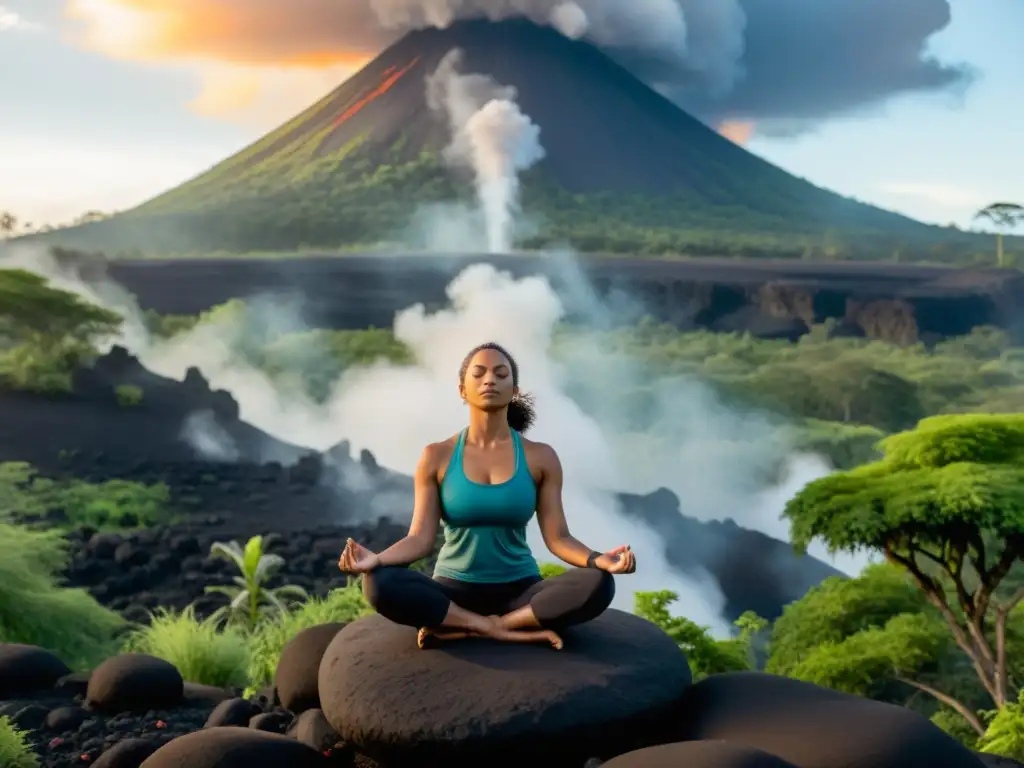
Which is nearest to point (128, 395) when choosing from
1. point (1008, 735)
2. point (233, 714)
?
point (233, 714)

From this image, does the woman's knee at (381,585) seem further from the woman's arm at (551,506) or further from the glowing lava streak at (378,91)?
the glowing lava streak at (378,91)

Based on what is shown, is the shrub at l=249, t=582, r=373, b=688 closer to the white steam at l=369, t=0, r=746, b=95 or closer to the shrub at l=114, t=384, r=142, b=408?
the shrub at l=114, t=384, r=142, b=408

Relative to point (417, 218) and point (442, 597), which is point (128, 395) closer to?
point (417, 218)

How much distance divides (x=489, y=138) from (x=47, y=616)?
9.17m

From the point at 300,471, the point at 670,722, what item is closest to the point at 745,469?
the point at 300,471

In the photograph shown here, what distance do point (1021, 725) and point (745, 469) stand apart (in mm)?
7350

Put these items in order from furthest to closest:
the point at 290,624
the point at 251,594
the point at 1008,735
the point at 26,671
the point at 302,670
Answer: the point at 251,594 → the point at 290,624 → the point at 26,671 → the point at 1008,735 → the point at 302,670

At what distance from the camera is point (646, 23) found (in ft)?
43.2

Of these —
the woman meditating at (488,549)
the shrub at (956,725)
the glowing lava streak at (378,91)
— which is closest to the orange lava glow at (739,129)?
the glowing lava streak at (378,91)

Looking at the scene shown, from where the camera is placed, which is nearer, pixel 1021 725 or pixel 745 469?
pixel 1021 725

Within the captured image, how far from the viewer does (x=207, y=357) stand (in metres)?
11.7

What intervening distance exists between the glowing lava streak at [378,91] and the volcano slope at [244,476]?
5.24 m

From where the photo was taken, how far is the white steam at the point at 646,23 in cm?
1262

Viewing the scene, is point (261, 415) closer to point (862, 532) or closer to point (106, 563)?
point (106, 563)
